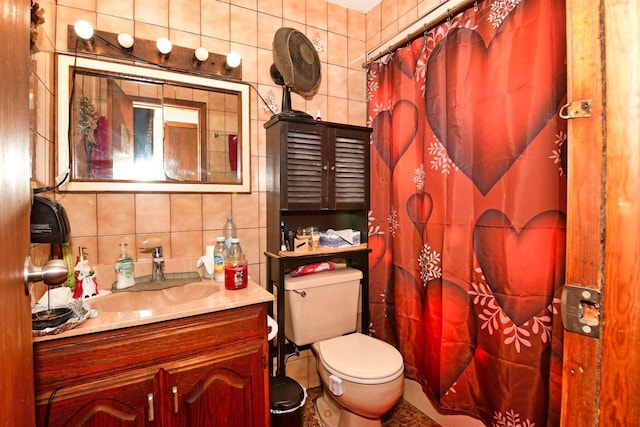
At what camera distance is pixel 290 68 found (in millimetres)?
1746

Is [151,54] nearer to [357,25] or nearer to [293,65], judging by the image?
[293,65]

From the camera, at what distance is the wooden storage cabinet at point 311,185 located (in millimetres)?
1658

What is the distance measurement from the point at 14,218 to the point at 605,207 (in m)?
1.16

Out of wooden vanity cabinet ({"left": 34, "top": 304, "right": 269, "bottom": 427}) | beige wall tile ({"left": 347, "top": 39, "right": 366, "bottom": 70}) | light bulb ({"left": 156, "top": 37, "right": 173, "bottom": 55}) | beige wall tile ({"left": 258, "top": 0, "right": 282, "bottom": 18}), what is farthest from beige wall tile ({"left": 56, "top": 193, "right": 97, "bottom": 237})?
beige wall tile ({"left": 347, "top": 39, "right": 366, "bottom": 70})

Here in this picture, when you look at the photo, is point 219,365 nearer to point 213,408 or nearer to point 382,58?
point 213,408

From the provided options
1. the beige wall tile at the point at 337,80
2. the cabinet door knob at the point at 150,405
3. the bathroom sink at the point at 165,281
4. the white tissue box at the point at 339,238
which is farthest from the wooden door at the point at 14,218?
the beige wall tile at the point at 337,80

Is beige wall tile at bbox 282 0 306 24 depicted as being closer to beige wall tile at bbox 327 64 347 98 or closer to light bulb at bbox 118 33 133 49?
beige wall tile at bbox 327 64 347 98

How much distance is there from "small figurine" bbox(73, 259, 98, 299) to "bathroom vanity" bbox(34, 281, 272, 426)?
6cm


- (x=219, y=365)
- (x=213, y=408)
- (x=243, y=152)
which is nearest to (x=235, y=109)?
(x=243, y=152)

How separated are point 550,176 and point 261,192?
4.52 feet

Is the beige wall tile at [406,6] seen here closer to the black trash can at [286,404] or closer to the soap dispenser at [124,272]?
the soap dispenser at [124,272]

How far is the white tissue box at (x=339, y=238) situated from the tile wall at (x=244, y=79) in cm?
36

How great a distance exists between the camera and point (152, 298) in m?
1.37

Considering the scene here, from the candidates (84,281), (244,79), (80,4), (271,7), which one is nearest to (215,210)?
(84,281)
